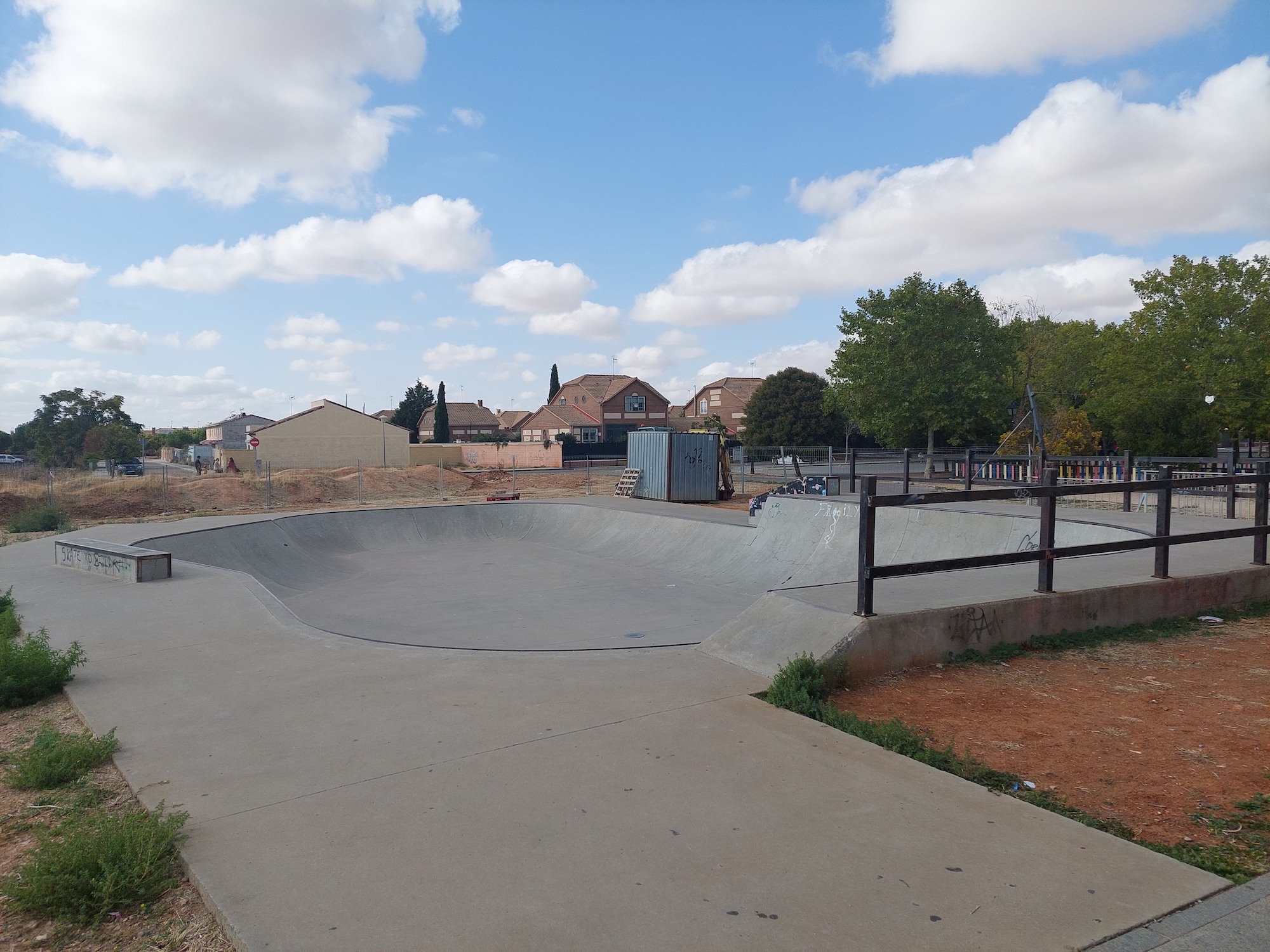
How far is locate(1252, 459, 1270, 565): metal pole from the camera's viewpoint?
787 centimetres

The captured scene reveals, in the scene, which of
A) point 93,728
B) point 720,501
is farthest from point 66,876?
point 720,501

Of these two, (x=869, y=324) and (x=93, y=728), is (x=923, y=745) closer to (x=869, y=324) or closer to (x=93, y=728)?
(x=93, y=728)

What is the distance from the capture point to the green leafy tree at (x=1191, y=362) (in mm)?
32562

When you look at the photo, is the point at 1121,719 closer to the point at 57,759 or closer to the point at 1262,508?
the point at 1262,508

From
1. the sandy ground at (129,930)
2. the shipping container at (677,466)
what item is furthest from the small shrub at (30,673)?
the shipping container at (677,466)

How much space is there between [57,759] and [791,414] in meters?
53.6

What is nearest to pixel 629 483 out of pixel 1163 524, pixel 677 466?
pixel 677 466

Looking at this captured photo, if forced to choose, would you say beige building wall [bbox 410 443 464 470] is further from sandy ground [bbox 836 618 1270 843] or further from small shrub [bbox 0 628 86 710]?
sandy ground [bbox 836 618 1270 843]

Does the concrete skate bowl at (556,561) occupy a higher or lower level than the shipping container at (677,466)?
lower

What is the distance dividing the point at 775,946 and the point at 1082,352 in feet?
158

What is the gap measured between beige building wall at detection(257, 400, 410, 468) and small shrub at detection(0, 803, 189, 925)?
5299 cm

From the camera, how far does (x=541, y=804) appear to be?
3504 millimetres

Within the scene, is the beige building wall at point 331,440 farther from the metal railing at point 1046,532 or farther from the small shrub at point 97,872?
the small shrub at point 97,872

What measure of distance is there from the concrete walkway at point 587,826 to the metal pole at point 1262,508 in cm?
613
